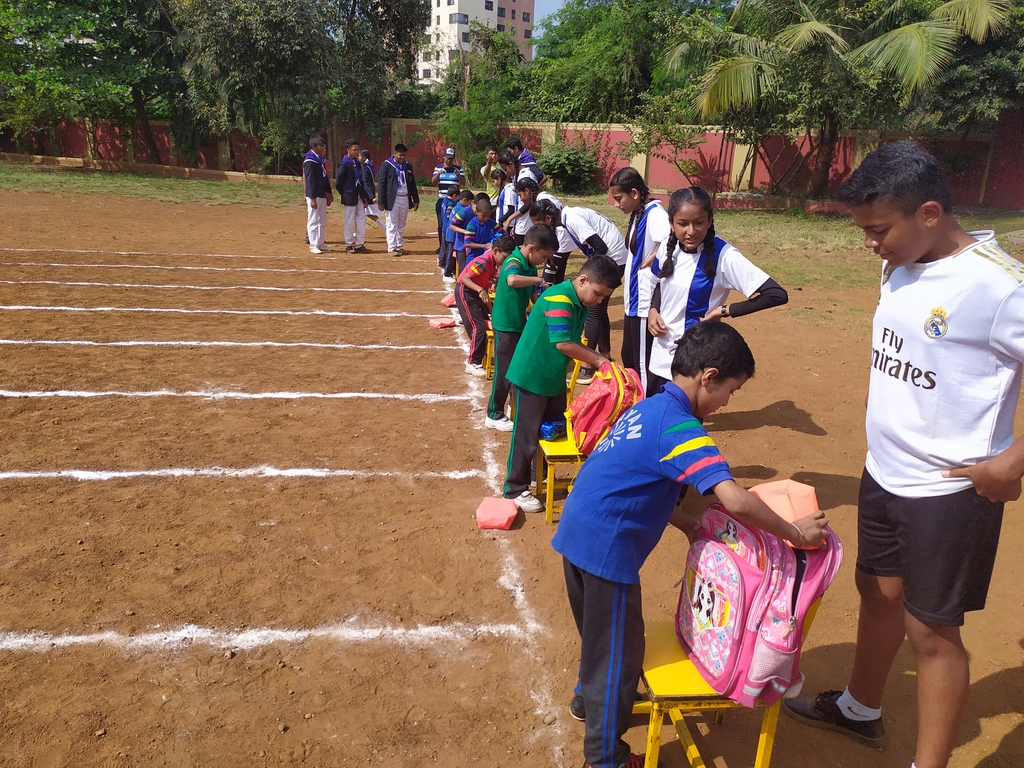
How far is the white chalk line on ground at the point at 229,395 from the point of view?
647 cm

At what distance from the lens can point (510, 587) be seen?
4164 millimetres

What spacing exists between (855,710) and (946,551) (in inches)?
40.7

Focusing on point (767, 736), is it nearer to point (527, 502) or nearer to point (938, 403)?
point (938, 403)

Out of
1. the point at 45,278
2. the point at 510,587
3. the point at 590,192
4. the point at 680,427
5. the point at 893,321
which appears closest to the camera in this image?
the point at 680,427

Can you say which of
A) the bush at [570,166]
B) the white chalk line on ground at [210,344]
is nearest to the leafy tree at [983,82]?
the bush at [570,166]

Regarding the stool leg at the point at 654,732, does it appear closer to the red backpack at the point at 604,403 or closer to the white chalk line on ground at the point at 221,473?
the red backpack at the point at 604,403

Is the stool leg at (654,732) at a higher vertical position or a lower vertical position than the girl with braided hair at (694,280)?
lower

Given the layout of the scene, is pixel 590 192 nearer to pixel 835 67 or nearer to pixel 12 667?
pixel 835 67

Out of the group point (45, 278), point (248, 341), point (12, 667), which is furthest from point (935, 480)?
point (45, 278)

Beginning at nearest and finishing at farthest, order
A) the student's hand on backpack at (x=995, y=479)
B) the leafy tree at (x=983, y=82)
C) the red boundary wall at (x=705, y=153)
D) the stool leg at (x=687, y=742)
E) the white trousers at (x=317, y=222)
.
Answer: the student's hand on backpack at (x=995, y=479) < the stool leg at (x=687, y=742) < the white trousers at (x=317, y=222) < the leafy tree at (x=983, y=82) < the red boundary wall at (x=705, y=153)

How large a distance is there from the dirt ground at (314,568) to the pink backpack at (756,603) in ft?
2.51

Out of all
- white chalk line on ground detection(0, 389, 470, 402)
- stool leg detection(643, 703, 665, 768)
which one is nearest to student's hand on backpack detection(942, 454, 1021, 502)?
stool leg detection(643, 703, 665, 768)

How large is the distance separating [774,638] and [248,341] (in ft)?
23.5

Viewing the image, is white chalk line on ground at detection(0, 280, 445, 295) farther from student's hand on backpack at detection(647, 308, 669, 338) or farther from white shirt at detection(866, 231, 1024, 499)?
white shirt at detection(866, 231, 1024, 499)
